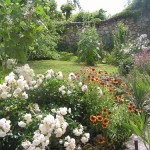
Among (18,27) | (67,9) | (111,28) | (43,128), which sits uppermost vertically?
(67,9)

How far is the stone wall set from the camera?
16.0m

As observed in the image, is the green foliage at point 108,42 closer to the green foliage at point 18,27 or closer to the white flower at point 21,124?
the green foliage at point 18,27

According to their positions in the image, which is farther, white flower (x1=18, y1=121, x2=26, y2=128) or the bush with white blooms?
white flower (x1=18, y1=121, x2=26, y2=128)

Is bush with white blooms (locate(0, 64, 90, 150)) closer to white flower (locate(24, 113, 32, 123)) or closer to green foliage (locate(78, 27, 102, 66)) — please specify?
white flower (locate(24, 113, 32, 123))

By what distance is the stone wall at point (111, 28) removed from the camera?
52.6 ft

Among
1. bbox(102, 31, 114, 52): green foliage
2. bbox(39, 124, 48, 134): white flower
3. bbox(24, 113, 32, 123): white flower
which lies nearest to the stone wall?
bbox(102, 31, 114, 52): green foliage

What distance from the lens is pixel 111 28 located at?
16.3 meters

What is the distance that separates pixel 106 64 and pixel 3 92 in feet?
32.4

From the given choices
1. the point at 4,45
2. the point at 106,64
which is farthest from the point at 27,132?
the point at 106,64

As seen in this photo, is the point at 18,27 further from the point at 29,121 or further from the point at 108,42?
the point at 108,42

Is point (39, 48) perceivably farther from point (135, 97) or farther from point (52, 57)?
point (135, 97)

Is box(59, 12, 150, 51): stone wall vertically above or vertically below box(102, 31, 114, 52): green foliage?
above

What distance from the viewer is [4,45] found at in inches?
150

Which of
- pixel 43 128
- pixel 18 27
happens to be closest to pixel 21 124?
pixel 43 128
